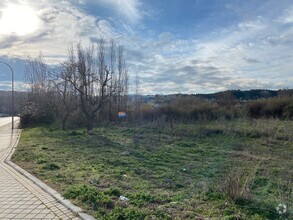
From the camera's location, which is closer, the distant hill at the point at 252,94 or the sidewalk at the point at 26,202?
the sidewalk at the point at 26,202

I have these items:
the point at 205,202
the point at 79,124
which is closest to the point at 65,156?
the point at 205,202

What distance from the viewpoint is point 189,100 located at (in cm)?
2828

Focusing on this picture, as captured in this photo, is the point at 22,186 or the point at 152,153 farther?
the point at 152,153

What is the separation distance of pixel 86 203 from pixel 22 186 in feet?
7.21

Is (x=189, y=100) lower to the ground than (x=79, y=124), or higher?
higher

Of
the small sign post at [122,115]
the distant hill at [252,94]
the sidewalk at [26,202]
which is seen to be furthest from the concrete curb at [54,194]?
the distant hill at [252,94]

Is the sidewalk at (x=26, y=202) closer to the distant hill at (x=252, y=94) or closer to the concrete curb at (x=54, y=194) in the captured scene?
the concrete curb at (x=54, y=194)

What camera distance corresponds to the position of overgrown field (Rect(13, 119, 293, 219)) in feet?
13.5

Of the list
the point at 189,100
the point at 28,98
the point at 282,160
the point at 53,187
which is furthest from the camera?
the point at 28,98

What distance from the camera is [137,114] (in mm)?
25453

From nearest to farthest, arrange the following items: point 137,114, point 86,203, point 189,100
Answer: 1. point 86,203
2. point 137,114
3. point 189,100

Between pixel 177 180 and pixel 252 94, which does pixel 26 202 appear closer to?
pixel 177 180

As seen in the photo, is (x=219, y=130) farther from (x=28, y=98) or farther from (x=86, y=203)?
(x=28, y=98)

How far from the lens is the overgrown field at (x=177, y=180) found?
4.12m
